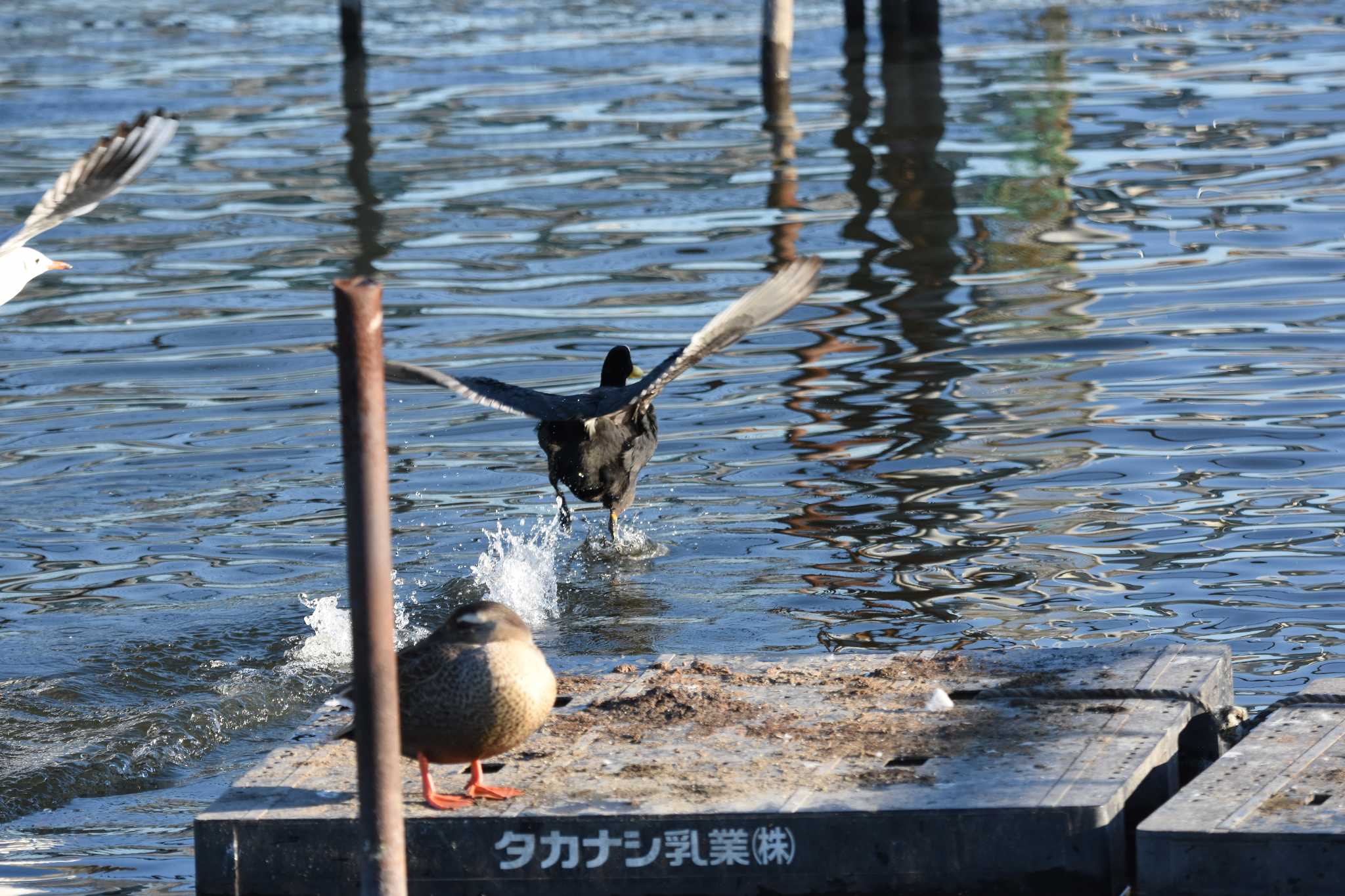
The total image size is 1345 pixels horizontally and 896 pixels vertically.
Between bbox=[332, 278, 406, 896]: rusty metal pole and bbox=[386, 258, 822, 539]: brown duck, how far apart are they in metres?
3.73

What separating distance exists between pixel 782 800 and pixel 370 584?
1488 mm

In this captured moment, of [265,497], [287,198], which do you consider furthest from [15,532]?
[287,198]

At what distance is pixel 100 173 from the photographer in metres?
8.97

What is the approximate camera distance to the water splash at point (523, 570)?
8797 mm

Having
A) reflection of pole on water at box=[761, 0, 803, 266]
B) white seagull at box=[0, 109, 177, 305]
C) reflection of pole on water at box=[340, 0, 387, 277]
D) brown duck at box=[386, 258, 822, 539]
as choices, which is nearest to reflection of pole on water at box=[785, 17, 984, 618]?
reflection of pole on water at box=[761, 0, 803, 266]

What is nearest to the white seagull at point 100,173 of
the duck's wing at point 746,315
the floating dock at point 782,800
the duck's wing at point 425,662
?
the duck's wing at point 746,315

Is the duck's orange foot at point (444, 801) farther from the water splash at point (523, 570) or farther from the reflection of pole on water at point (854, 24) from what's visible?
the reflection of pole on water at point (854, 24)

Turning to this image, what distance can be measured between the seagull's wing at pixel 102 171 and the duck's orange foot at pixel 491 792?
4.11 meters

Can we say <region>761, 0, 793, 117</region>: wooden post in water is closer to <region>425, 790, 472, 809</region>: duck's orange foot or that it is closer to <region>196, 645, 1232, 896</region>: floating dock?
<region>196, 645, 1232, 896</region>: floating dock

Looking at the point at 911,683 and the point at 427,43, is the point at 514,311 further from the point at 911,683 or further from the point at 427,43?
the point at 427,43

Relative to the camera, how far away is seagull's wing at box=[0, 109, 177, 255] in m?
8.73

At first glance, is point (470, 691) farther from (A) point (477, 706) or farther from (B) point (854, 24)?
(B) point (854, 24)

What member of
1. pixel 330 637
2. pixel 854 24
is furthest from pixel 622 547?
pixel 854 24

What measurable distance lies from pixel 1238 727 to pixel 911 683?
3.16ft
